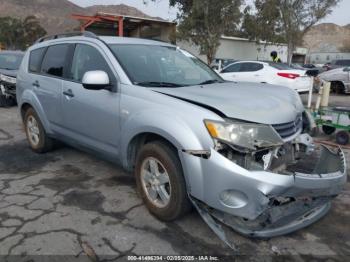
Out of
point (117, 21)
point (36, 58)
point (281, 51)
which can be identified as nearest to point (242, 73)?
point (36, 58)

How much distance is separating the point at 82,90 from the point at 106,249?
1923 mm

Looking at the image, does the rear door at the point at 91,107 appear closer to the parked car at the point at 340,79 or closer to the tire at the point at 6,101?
the tire at the point at 6,101

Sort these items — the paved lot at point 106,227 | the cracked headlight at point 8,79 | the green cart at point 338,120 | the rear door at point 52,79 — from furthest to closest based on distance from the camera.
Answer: the cracked headlight at point 8,79
the green cart at point 338,120
the rear door at point 52,79
the paved lot at point 106,227

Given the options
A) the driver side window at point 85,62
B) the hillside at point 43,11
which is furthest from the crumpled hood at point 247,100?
the hillside at point 43,11

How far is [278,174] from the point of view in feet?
8.87

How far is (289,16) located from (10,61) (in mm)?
19867

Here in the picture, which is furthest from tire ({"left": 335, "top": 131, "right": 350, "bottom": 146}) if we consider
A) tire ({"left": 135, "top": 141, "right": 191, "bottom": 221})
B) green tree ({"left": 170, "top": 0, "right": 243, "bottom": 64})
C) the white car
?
green tree ({"left": 170, "top": 0, "right": 243, "bottom": 64})

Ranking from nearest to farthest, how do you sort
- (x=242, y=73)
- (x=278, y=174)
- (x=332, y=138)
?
(x=278, y=174) < (x=332, y=138) < (x=242, y=73)

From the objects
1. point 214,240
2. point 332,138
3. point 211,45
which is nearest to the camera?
point 214,240

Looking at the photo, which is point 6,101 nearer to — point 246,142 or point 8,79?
point 8,79

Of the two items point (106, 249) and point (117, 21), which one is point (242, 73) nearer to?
point (106, 249)

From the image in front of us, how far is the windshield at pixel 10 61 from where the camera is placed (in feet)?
35.8

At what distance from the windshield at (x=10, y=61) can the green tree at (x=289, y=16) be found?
17010mm

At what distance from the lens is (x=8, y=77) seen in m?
10.1
